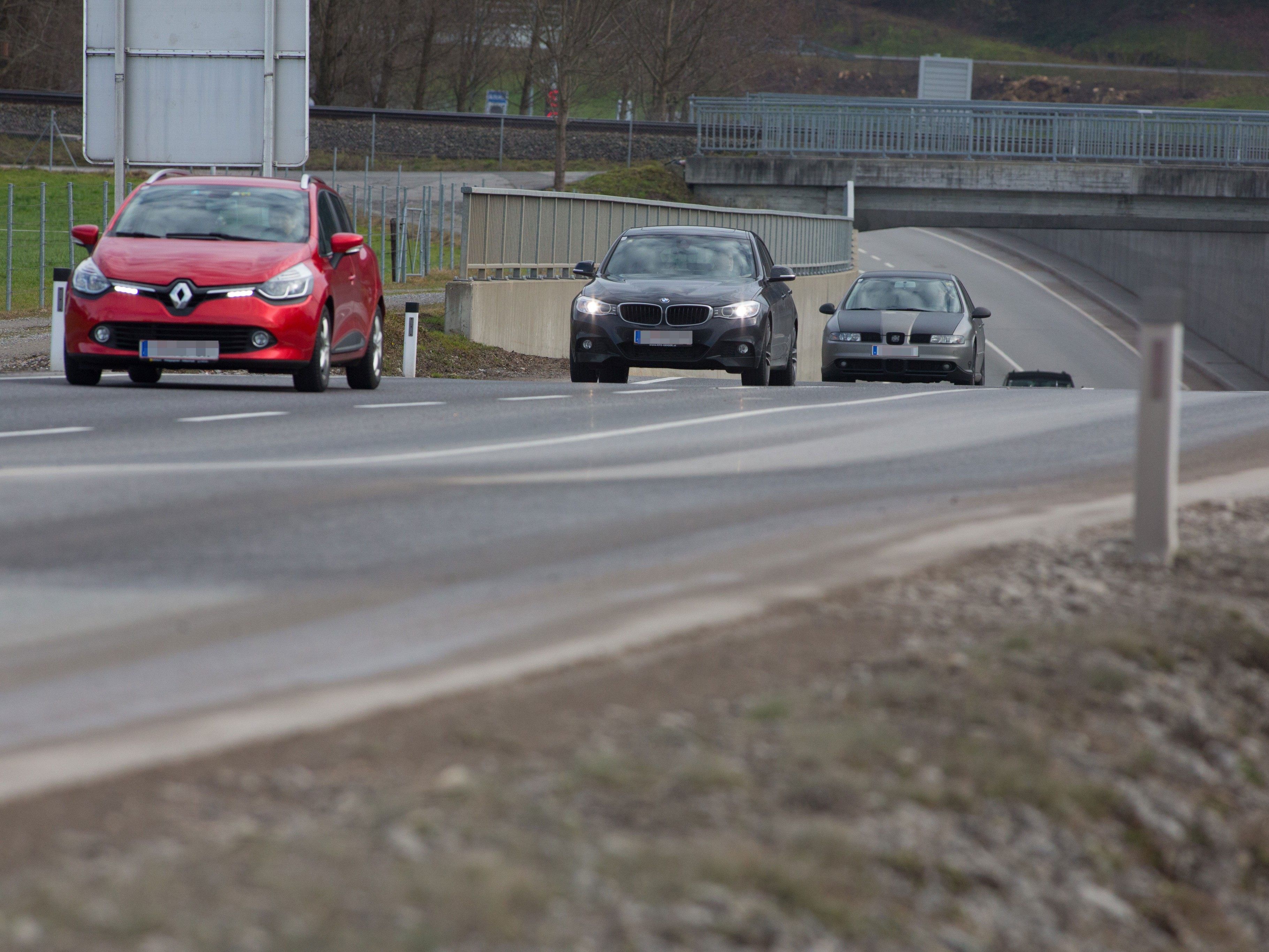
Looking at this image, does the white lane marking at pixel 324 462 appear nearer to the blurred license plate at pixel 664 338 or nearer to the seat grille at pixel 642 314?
the blurred license plate at pixel 664 338

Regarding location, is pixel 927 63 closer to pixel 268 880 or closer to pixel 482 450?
pixel 482 450

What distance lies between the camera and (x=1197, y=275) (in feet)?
231

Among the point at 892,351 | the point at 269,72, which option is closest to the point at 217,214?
the point at 269,72

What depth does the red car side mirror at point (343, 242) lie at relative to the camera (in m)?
15.9

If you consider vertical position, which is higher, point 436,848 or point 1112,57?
point 1112,57

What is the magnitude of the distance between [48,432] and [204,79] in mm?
14678

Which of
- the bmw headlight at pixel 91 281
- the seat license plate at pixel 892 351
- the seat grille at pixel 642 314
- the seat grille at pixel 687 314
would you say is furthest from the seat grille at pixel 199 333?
the seat license plate at pixel 892 351

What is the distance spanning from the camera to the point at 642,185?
54156mm

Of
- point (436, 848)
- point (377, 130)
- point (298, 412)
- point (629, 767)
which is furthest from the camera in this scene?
point (377, 130)

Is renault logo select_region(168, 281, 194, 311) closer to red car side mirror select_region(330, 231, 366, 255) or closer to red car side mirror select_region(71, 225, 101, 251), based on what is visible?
red car side mirror select_region(71, 225, 101, 251)

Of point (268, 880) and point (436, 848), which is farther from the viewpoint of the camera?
point (436, 848)

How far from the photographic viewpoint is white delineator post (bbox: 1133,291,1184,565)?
6484 millimetres

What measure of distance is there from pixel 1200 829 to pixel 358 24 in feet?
217

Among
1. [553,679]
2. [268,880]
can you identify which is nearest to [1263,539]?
[553,679]
